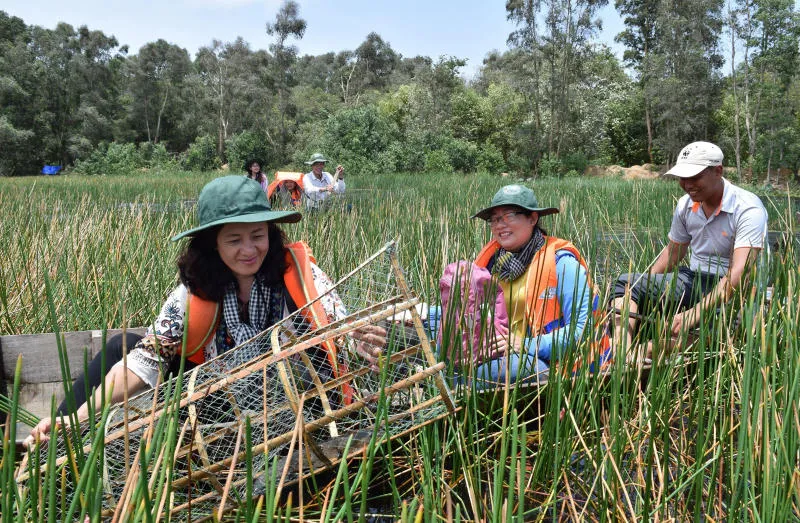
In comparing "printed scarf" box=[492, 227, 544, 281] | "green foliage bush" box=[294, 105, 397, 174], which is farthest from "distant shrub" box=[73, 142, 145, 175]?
"printed scarf" box=[492, 227, 544, 281]

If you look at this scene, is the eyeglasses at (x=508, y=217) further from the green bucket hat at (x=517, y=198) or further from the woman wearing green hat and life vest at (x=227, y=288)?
the woman wearing green hat and life vest at (x=227, y=288)

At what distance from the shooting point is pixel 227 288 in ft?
5.94

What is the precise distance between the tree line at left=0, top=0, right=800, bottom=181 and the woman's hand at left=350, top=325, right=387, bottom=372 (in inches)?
647

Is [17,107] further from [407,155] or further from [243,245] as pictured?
[243,245]

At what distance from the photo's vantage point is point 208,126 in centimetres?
3559

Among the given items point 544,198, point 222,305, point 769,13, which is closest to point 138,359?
point 222,305

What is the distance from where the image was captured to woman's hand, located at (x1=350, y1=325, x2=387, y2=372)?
1.51m

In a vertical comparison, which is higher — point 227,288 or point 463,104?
point 463,104

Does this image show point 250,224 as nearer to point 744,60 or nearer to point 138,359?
point 138,359

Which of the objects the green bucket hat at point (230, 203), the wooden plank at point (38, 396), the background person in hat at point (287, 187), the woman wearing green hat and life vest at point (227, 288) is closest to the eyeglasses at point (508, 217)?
the woman wearing green hat and life vest at point (227, 288)

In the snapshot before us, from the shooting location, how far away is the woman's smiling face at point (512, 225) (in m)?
2.33

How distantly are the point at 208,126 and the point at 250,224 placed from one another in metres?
35.9

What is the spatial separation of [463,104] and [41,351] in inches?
1062

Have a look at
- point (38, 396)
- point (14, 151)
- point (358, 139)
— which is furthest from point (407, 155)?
point (14, 151)
